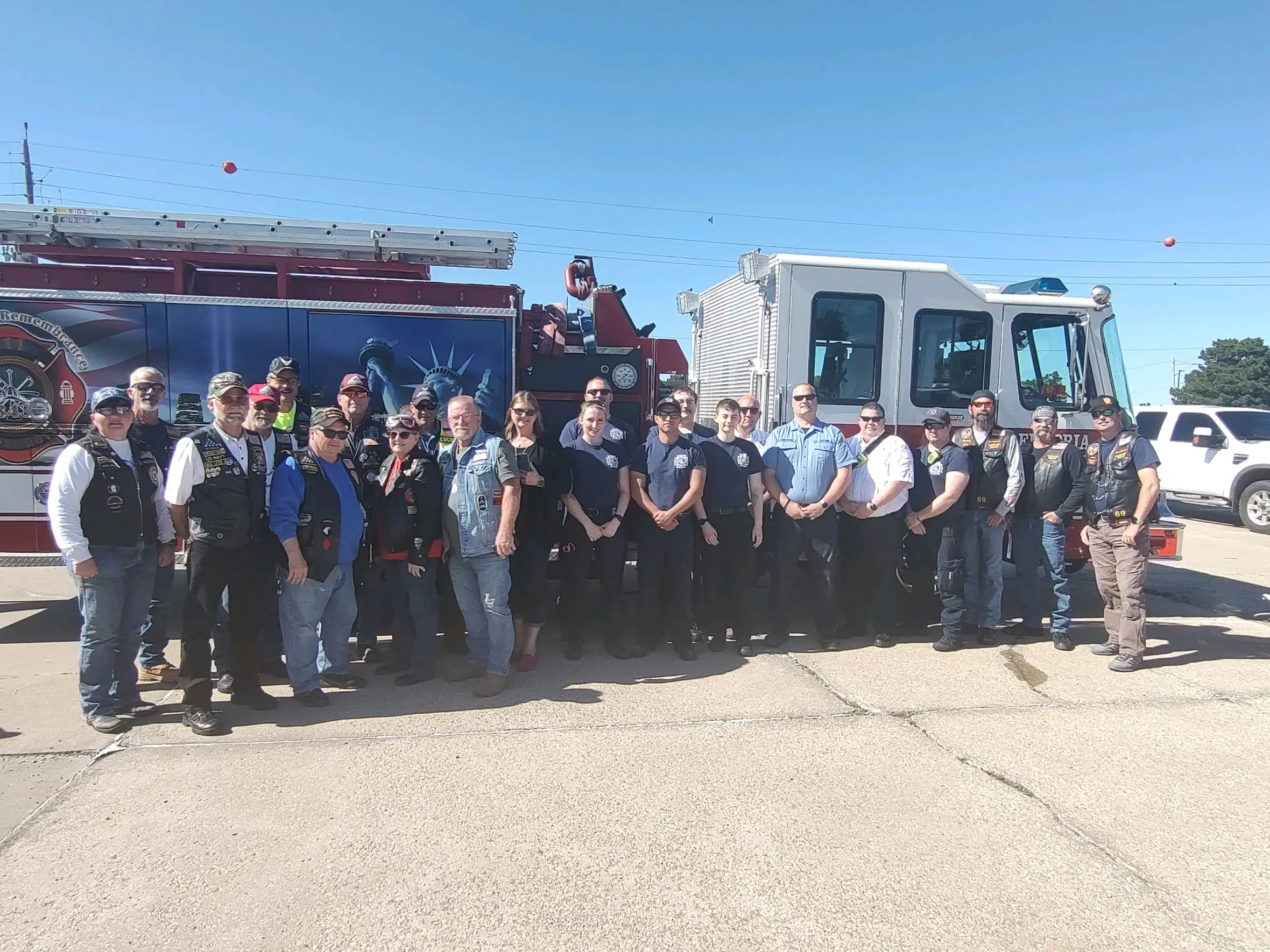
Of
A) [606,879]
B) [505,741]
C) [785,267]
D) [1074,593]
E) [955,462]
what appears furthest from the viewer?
[1074,593]

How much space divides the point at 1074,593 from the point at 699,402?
4.34 meters

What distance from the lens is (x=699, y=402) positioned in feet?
26.3

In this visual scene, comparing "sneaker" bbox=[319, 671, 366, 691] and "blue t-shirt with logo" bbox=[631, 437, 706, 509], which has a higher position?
"blue t-shirt with logo" bbox=[631, 437, 706, 509]

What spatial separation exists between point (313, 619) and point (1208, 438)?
45.5ft

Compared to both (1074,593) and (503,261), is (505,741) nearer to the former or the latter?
(503,261)

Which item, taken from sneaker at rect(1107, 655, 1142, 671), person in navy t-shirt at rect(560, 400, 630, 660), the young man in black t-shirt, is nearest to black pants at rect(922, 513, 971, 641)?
sneaker at rect(1107, 655, 1142, 671)

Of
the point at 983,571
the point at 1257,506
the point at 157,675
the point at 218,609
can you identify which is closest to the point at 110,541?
the point at 218,609

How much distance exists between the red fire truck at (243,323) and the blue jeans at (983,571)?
2700 millimetres

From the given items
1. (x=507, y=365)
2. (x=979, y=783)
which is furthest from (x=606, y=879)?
(x=507, y=365)

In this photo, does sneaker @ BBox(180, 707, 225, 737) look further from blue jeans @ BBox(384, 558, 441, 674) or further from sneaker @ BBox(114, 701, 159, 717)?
blue jeans @ BBox(384, 558, 441, 674)

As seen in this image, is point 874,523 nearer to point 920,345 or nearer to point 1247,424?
point 920,345

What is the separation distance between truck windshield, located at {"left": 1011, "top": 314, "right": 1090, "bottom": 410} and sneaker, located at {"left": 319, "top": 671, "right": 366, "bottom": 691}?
5632mm

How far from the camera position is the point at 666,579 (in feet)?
17.7

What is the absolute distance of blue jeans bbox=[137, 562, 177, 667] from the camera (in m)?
4.91
